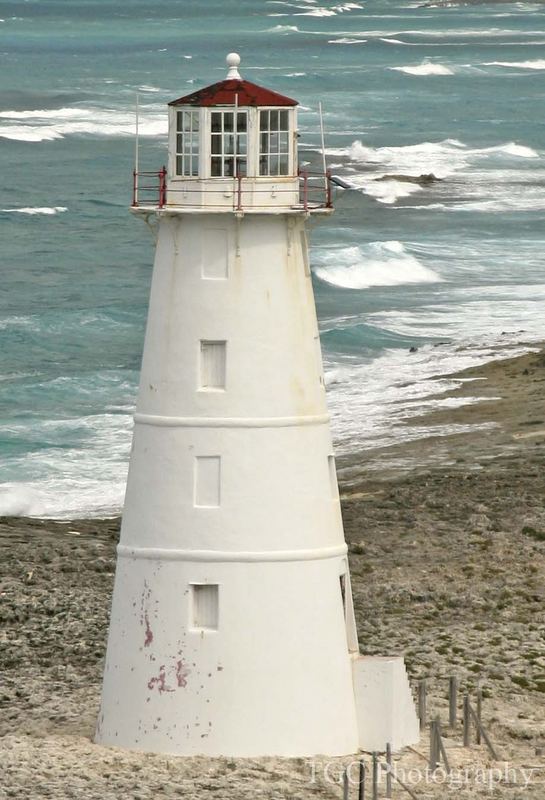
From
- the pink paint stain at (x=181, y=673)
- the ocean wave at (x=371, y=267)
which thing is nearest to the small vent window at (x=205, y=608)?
the pink paint stain at (x=181, y=673)

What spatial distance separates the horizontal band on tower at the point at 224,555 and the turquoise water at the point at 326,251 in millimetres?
16369

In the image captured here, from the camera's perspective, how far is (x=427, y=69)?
568 feet

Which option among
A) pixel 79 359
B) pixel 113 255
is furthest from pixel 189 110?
pixel 113 255

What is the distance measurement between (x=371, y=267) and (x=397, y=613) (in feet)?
141

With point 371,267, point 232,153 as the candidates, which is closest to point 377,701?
point 232,153

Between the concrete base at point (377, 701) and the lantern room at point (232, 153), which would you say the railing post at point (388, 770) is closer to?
the concrete base at point (377, 701)

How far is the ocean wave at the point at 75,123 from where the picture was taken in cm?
11650

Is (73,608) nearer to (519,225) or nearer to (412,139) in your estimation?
(519,225)

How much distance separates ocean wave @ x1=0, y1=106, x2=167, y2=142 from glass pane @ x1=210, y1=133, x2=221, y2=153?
94316 mm

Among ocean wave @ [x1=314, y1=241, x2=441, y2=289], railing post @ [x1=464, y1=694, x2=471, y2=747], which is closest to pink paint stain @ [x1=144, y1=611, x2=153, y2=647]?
railing post @ [x1=464, y1=694, x2=471, y2=747]

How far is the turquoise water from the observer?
44906mm

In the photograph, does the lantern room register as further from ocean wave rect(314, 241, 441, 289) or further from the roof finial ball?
ocean wave rect(314, 241, 441, 289)

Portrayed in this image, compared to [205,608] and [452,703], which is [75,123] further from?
[205,608]

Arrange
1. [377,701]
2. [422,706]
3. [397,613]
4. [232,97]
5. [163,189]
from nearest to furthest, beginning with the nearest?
[232,97]
[163,189]
[377,701]
[422,706]
[397,613]
